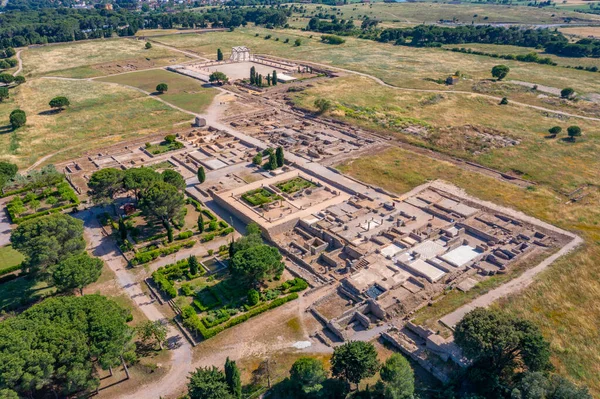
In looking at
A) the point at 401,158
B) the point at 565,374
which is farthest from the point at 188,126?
the point at 565,374

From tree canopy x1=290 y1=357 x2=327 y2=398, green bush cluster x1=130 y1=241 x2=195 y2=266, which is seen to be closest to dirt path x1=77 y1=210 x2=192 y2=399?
green bush cluster x1=130 y1=241 x2=195 y2=266

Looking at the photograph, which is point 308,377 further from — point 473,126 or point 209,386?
point 473,126

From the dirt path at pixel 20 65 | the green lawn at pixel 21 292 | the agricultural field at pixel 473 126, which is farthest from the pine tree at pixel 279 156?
the dirt path at pixel 20 65

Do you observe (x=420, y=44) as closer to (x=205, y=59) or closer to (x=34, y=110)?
(x=205, y=59)

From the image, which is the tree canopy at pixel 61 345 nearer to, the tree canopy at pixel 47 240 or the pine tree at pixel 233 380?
the pine tree at pixel 233 380

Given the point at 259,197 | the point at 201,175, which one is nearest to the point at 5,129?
the point at 201,175
